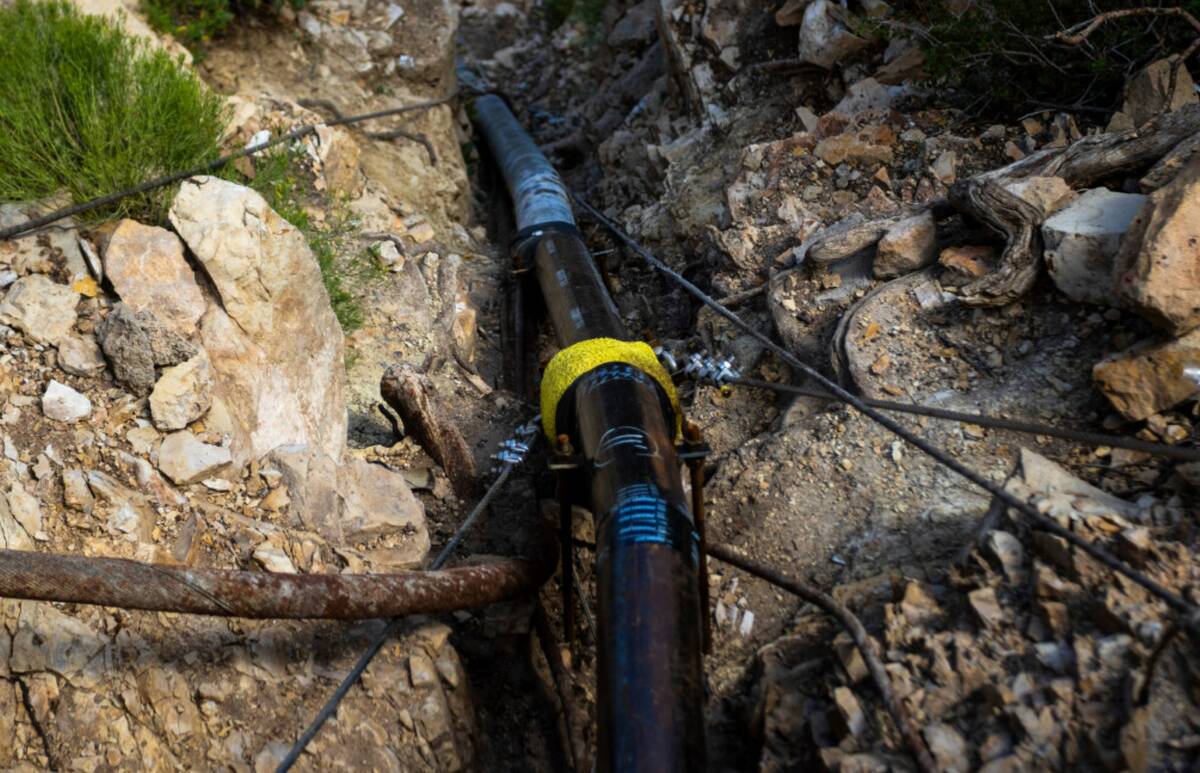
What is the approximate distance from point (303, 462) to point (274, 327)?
0.74 m

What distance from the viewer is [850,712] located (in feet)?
9.28

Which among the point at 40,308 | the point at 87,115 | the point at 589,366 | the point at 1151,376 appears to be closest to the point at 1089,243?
the point at 1151,376

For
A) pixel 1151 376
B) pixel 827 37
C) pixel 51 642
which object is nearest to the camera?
pixel 51 642

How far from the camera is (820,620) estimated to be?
3.38m

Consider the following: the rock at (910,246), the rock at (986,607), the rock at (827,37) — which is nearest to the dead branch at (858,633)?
the rock at (986,607)

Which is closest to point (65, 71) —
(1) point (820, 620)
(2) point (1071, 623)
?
(1) point (820, 620)

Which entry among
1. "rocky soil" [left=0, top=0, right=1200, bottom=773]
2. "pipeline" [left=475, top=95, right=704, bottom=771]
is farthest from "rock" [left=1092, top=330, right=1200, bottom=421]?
"pipeline" [left=475, top=95, right=704, bottom=771]

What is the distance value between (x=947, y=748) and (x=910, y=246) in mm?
2640

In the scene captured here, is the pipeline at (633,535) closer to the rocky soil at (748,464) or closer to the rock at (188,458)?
the rocky soil at (748,464)

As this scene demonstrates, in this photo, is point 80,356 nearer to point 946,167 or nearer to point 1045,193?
point 1045,193

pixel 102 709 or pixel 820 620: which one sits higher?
pixel 820 620

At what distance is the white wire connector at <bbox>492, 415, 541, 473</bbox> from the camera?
439cm

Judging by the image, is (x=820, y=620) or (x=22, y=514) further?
(x=820, y=620)

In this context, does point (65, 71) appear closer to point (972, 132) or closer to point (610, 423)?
point (610, 423)
